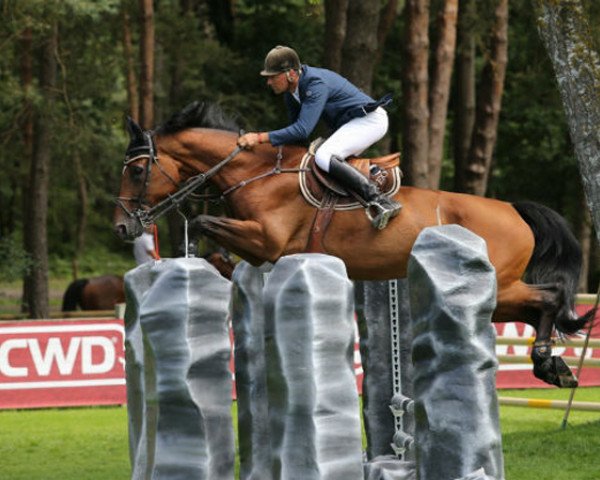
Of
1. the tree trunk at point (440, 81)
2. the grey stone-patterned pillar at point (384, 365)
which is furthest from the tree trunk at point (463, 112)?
the grey stone-patterned pillar at point (384, 365)

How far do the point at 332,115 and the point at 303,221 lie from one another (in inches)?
29.9

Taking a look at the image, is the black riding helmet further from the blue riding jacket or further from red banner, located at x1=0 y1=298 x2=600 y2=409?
red banner, located at x1=0 y1=298 x2=600 y2=409

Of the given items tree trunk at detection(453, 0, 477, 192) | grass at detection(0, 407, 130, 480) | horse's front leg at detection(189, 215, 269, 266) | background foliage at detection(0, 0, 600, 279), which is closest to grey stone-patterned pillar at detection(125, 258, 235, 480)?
horse's front leg at detection(189, 215, 269, 266)

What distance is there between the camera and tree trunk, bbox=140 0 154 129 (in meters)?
23.1

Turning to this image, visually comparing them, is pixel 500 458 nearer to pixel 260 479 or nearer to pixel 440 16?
pixel 260 479

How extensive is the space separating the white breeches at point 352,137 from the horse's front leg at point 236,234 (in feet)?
2.07

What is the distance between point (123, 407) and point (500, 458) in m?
10.7

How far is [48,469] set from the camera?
446 inches

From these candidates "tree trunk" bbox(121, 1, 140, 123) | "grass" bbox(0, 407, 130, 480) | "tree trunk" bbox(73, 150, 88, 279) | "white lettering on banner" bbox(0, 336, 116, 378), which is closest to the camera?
"grass" bbox(0, 407, 130, 480)

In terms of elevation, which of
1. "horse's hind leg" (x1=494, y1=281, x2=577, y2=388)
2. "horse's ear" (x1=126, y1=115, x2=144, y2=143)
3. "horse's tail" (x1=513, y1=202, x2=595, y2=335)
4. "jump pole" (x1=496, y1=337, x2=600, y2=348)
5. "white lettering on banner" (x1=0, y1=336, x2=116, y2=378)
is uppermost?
"horse's ear" (x1=126, y1=115, x2=144, y2=143)

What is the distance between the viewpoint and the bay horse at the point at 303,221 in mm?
9609

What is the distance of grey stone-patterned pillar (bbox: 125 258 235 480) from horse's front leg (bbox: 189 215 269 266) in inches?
133

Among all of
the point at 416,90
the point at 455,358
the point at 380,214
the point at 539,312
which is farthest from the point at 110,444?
the point at 416,90

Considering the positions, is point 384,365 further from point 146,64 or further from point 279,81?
point 146,64
